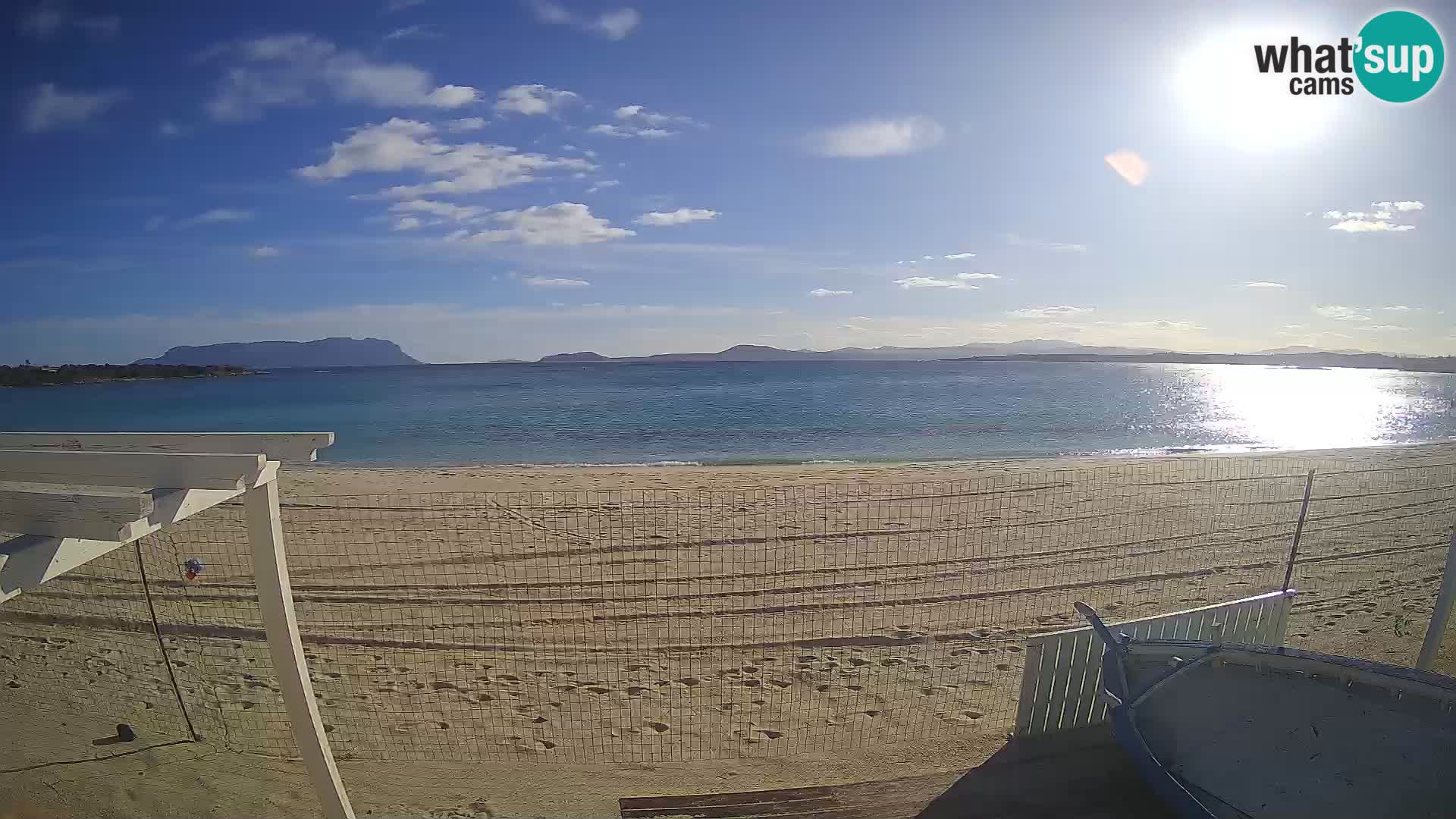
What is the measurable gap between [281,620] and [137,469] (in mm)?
849

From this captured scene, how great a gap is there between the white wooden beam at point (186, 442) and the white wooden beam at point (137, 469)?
0.97 feet

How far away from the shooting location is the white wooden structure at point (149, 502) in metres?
1.90

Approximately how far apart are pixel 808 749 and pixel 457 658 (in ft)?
10.7

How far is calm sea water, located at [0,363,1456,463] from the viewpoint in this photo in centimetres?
2744

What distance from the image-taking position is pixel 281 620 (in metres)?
2.86

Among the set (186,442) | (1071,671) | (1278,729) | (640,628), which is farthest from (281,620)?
(1278,729)

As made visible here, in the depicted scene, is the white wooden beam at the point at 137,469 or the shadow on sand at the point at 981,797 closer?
the white wooden beam at the point at 137,469

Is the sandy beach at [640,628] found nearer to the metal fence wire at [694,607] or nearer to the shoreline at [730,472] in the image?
the metal fence wire at [694,607]

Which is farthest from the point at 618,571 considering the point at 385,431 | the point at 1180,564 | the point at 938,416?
the point at 938,416

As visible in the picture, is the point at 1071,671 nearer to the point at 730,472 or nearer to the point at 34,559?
the point at 34,559

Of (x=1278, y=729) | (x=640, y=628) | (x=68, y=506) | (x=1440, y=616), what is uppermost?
(x=68, y=506)

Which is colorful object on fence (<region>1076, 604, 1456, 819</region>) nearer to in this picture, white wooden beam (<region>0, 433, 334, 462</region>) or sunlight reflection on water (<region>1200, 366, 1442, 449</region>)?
white wooden beam (<region>0, 433, 334, 462</region>)

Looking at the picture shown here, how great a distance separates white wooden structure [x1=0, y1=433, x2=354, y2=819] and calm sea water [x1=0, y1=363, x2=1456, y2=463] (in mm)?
12532

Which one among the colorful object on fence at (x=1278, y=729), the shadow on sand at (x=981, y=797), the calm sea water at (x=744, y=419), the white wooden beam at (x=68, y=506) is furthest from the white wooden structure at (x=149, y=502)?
the calm sea water at (x=744, y=419)
